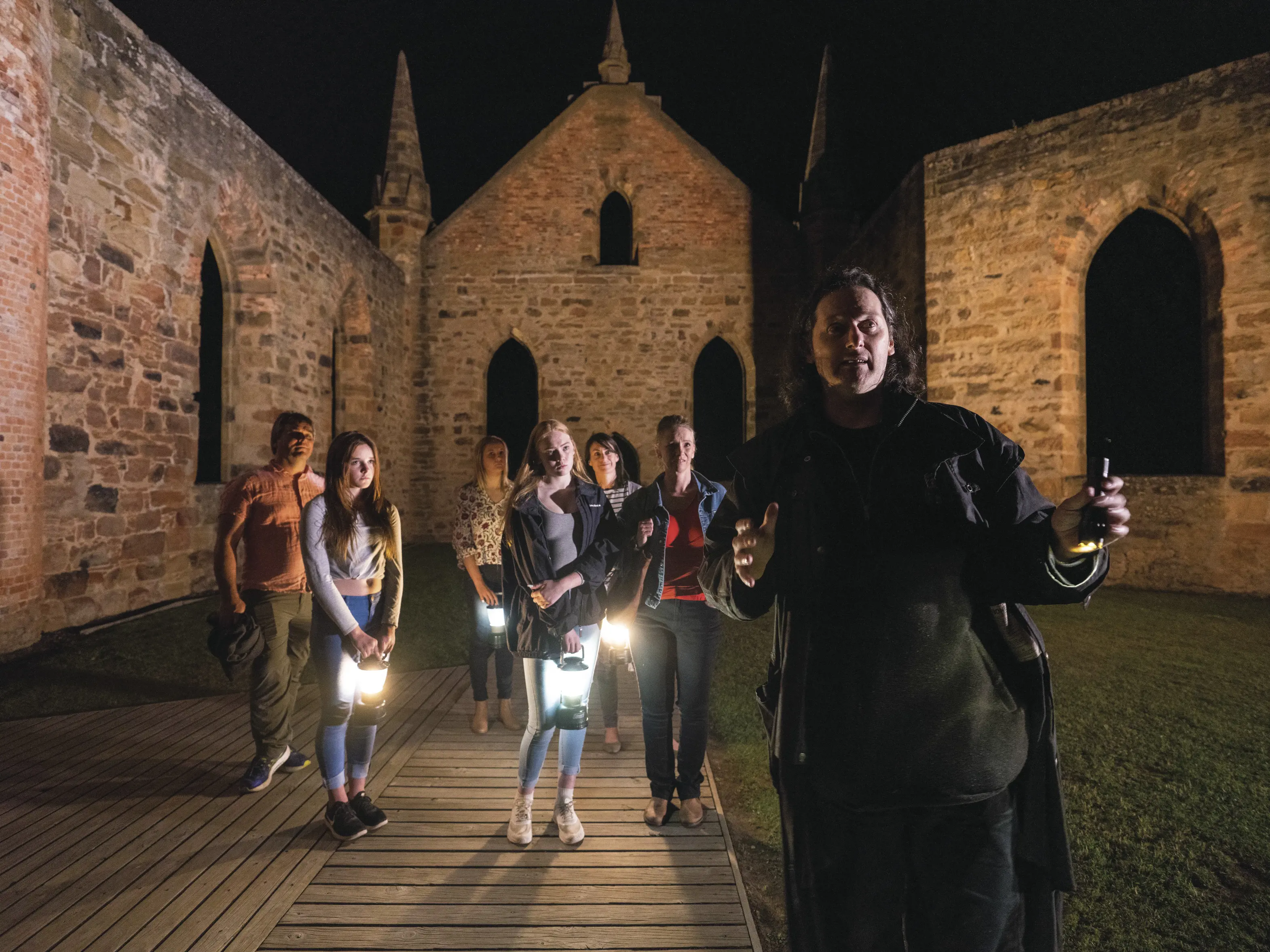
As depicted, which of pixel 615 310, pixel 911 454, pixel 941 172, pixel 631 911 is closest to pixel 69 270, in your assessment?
pixel 631 911

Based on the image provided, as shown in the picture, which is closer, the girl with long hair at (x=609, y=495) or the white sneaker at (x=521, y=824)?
the white sneaker at (x=521, y=824)

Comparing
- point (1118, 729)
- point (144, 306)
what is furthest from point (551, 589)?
point (144, 306)

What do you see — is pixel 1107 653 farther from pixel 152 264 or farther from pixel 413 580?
pixel 152 264

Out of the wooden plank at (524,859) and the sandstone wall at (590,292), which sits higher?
the sandstone wall at (590,292)

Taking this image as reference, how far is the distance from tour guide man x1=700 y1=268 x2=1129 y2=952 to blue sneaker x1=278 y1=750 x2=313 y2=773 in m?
2.99

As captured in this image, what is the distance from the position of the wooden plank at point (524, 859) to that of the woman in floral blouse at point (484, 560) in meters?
1.31

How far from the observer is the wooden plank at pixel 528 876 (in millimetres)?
2471

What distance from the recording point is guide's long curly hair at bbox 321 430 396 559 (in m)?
2.74

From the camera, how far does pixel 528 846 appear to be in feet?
8.96

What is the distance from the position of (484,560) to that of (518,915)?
211cm

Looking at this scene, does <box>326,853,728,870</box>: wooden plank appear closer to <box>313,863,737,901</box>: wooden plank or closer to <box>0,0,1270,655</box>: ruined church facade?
<box>313,863,737,901</box>: wooden plank

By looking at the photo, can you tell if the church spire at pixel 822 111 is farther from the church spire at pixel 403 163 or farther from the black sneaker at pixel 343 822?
the black sneaker at pixel 343 822

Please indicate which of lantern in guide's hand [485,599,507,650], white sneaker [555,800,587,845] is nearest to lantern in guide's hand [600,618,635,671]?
lantern in guide's hand [485,599,507,650]

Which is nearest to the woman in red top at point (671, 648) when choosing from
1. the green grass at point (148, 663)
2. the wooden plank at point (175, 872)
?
the green grass at point (148, 663)
